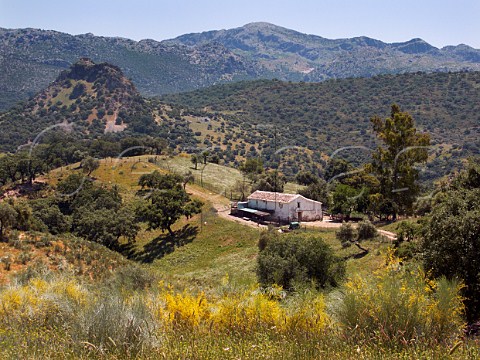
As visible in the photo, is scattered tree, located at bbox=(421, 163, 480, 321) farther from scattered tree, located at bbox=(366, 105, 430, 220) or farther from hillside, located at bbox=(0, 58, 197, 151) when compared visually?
hillside, located at bbox=(0, 58, 197, 151)

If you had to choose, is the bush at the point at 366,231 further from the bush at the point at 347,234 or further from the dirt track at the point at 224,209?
the dirt track at the point at 224,209

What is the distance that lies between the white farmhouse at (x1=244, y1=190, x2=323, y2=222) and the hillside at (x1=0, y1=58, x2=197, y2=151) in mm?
93206

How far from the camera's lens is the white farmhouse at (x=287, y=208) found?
186ft

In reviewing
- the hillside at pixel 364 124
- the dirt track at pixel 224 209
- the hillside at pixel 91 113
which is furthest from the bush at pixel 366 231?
the hillside at pixel 91 113

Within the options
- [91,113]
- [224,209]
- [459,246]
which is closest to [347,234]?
[459,246]

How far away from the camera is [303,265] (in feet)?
77.4

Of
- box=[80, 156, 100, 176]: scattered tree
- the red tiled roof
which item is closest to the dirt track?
the red tiled roof

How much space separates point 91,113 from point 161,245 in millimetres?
137247

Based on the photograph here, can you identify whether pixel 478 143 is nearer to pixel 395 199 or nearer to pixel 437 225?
pixel 395 199

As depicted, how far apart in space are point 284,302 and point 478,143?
134 meters

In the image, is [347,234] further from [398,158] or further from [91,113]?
[91,113]

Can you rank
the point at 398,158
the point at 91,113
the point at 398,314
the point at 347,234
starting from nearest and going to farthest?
the point at 398,314 < the point at 347,234 < the point at 398,158 < the point at 91,113

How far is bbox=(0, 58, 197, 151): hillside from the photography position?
154750mm

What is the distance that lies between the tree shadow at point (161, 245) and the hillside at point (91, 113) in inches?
3788
